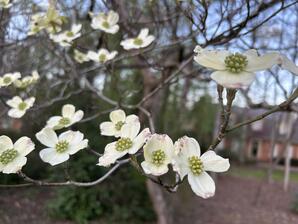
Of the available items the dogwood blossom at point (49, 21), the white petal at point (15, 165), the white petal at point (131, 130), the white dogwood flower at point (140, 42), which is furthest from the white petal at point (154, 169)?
the dogwood blossom at point (49, 21)

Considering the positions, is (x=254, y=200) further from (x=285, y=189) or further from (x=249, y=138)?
(x=249, y=138)

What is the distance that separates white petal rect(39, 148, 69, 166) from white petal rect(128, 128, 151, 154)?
219 mm

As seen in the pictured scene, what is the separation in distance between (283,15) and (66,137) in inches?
100

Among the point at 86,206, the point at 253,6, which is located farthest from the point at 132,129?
the point at 86,206

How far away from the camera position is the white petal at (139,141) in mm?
863

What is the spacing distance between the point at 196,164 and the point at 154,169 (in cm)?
10

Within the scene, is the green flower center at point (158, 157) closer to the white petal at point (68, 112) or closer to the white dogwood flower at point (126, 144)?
the white dogwood flower at point (126, 144)

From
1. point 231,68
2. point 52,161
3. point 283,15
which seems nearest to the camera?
point 231,68

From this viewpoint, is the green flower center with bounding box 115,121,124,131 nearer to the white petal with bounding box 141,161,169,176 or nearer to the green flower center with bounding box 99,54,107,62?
the white petal with bounding box 141,161,169,176

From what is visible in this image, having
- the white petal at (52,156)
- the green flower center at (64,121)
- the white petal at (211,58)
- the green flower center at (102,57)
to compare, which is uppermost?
the white petal at (211,58)

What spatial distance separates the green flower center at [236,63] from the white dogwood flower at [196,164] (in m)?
0.18

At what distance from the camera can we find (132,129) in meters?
0.92

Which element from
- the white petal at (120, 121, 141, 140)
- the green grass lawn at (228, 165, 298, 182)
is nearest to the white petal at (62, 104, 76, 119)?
the white petal at (120, 121, 141, 140)

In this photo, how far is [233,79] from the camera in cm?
72
